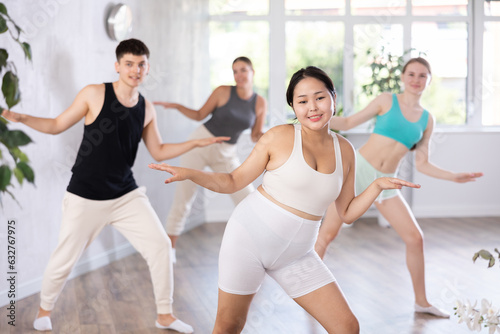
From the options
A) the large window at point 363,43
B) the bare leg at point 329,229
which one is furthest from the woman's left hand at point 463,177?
the large window at point 363,43

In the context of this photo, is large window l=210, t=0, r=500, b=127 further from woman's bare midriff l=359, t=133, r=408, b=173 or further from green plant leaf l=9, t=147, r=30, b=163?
green plant leaf l=9, t=147, r=30, b=163

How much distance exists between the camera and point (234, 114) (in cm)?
437

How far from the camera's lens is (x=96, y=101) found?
2.99m

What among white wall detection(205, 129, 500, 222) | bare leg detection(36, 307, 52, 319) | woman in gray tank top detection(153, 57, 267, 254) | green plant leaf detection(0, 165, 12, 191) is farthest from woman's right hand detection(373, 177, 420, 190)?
white wall detection(205, 129, 500, 222)

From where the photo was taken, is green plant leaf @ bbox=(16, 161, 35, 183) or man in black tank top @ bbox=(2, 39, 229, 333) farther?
man in black tank top @ bbox=(2, 39, 229, 333)

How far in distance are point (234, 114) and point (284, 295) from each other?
132cm

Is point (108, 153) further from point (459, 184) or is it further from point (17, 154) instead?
point (459, 184)

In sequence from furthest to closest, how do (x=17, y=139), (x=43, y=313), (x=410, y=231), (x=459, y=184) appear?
(x=459, y=184) < (x=410, y=231) < (x=43, y=313) < (x=17, y=139)

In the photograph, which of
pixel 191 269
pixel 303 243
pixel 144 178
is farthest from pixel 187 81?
pixel 303 243

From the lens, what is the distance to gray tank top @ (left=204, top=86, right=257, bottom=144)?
4371mm

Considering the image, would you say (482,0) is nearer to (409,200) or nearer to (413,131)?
(409,200)

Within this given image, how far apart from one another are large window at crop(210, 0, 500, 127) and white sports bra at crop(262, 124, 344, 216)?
4.45m

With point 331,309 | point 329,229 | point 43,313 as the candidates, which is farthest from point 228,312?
point 43,313

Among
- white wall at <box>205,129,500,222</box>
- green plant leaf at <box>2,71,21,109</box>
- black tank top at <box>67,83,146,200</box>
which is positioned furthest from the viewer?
white wall at <box>205,129,500,222</box>
